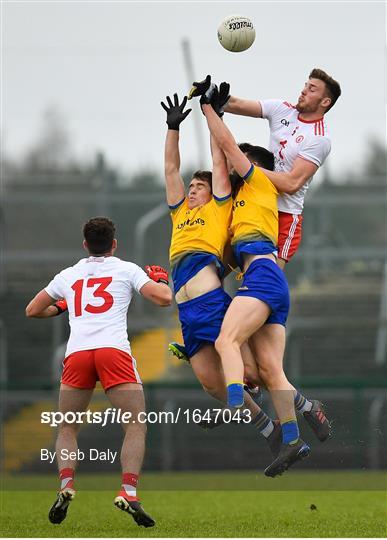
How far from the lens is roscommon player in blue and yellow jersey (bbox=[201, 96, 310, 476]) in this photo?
9.38 meters

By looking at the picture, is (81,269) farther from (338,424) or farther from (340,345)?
(340,345)

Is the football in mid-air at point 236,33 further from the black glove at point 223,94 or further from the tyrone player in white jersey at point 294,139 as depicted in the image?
the tyrone player in white jersey at point 294,139

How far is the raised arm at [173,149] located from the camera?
383 inches

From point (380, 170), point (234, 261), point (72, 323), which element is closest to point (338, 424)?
point (234, 261)

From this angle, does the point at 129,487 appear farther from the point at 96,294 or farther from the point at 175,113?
the point at 175,113

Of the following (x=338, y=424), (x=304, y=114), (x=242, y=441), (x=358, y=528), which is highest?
(x=304, y=114)

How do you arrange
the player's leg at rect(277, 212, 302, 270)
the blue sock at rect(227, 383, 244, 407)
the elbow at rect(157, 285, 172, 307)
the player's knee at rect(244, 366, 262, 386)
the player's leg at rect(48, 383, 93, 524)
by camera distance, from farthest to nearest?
the player's leg at rect(277, 212, 302, 270)
the player's knee at rect(244, 366, 262, 386)
the player's leg at rect(48, 383, 93, 524)
the elbow at rect(157, 285, 172, 307)
the blue sock at rect(227, 383, 244, 407)

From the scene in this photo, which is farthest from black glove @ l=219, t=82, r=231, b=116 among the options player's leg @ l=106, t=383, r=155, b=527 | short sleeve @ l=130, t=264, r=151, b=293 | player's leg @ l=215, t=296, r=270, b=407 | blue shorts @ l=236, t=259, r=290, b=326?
player's leg @ l=106, t=383, r=155, b=527

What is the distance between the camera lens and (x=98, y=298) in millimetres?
9609

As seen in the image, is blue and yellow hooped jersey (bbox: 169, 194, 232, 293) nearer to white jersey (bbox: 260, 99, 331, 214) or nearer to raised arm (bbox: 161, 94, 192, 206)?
raised arm (bbox: 161, 94, 192, 206)

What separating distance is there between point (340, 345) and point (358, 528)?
10.5 m

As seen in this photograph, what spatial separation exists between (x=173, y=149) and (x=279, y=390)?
75.2 inches

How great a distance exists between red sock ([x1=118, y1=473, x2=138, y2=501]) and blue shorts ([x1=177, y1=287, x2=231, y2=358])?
1.00 meters

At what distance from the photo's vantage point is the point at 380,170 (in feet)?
77.6
